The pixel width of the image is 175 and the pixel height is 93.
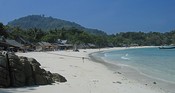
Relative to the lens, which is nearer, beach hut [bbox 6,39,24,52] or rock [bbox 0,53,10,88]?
rock [bbox 0,53,10,88]

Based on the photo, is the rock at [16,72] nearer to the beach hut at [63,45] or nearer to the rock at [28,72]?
the rock at [28,72]

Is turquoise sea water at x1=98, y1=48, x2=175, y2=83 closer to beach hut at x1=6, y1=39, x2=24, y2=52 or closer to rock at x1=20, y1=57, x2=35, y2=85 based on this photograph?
rock at x1=20, y1=57, x2=35, y2=85

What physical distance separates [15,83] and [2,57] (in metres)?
1.23

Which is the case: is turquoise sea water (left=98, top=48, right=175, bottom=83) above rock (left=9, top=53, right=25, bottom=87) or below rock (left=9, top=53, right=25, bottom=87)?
below

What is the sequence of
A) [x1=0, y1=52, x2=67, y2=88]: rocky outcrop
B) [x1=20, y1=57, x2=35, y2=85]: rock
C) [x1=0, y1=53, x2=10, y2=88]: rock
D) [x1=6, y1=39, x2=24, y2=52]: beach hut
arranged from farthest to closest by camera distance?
[x1=6, y1=39, x2=24, y2=52]: beach hut → [x1=20, y1=57, x2=35, y2=85]: rock → [x1=0, y1=52, x2=67, y2=88]: rocky outcrop → [x1=0, y1=53, x2=10, y2=88]: rock

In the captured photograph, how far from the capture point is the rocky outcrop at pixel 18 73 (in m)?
12.5

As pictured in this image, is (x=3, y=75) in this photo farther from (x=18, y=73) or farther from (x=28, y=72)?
(x=28, y=72)

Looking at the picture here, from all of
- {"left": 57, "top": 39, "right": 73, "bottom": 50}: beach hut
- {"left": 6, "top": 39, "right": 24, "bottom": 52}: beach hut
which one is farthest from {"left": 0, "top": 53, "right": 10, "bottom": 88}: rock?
{"left": 57, "top": 39, "right": 73, "bottom": 50}: beach hut

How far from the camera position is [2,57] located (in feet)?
41.5

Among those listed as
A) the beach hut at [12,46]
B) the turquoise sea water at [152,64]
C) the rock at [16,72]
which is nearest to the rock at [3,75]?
the rock at [16,72]

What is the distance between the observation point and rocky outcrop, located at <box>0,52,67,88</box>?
12508 mm

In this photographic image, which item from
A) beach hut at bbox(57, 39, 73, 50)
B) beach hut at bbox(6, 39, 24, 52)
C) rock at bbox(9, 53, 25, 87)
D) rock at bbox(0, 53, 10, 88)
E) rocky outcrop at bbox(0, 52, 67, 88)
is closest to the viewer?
rock at bbox(0, 53, 10, 88)

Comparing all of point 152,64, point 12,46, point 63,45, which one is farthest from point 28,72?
point 63,45

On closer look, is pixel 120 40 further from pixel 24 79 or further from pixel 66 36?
pixel 24 79
